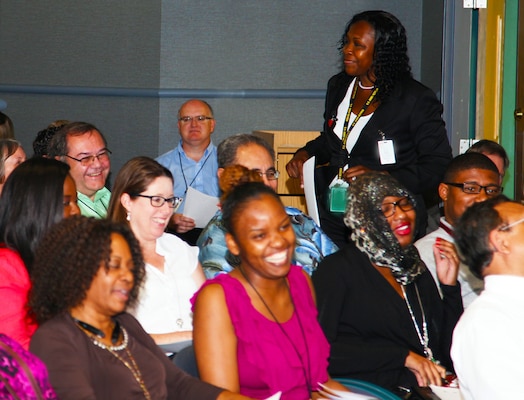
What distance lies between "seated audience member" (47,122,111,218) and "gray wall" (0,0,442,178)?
2781mm

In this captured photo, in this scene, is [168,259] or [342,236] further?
[342,236]

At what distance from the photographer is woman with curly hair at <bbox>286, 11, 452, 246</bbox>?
4.01 meters

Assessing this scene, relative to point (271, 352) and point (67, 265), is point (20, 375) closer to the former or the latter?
point (67, 265)

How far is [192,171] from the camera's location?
5.59m

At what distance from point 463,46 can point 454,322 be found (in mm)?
2425

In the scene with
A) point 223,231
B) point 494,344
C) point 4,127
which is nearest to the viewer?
point 494,344

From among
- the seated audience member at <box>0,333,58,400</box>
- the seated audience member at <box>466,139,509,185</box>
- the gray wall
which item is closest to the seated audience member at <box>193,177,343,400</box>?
the seated audience member at <box>0,333,58,400</box>

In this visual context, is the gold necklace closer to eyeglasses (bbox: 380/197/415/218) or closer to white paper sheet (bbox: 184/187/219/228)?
eyeglasses (bbox: 380/197/415/218)

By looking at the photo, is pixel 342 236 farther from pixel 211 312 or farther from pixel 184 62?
pixel 184 62

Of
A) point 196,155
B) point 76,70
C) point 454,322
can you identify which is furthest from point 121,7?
point 454,322

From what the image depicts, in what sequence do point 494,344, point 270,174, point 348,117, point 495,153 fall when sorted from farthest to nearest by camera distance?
point 495,153, point 348,117, point 270,174, point 494,344

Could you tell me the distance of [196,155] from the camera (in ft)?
18.5

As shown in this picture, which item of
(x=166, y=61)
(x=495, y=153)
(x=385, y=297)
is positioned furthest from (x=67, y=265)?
(x=166, y=61)

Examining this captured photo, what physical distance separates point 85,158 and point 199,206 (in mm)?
771
